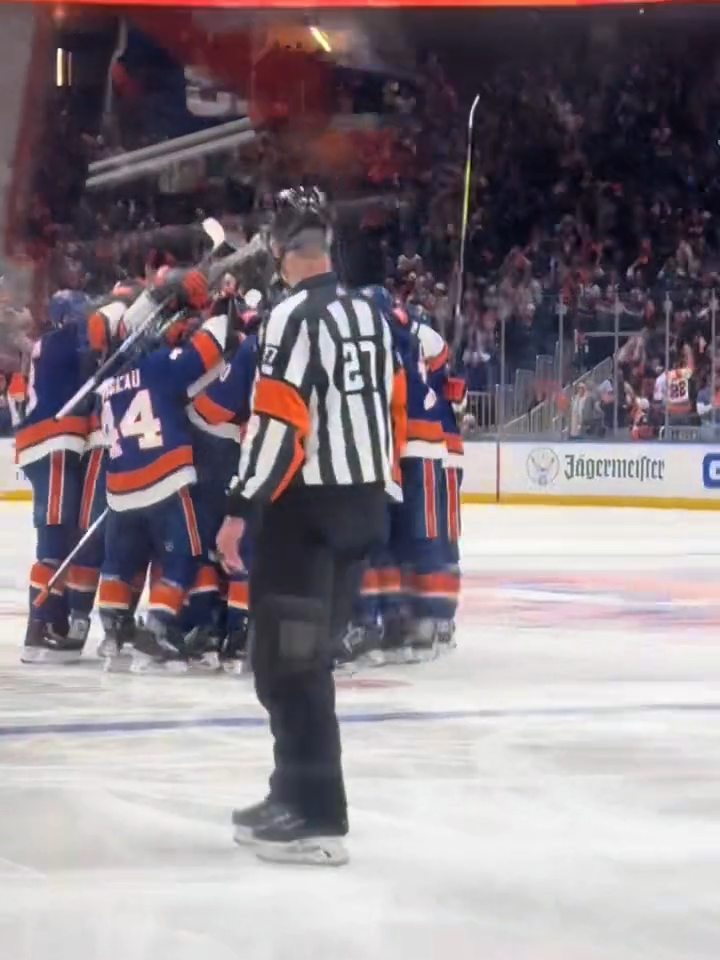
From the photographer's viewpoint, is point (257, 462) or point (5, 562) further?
point (5, 562)

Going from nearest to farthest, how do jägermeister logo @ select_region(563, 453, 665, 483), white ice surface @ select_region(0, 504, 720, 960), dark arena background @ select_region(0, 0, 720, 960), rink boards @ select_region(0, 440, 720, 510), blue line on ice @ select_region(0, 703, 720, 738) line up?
white ice surface @ select_region(0, 504, 720, 960) < dark arena background @ select_region(0, 0, 720, 960) < blue line on ice @ select_region(0, 703, 720, 738) < rink boards @ select_region(0, 440, 720, 510) < jägermeister logo @ select_region(563, 453, 665, 483)

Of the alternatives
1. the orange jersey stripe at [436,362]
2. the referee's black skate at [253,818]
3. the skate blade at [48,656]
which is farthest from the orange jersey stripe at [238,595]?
the referee's black skate at [253,818]

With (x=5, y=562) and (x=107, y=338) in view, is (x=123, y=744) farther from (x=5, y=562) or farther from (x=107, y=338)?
(x=5, y=562)

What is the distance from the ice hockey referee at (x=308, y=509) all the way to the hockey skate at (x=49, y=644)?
9.51 ft

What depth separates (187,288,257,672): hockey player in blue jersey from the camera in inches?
233

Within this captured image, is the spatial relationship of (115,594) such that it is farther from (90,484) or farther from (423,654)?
(423,654)

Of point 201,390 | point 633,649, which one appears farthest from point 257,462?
point 633,649

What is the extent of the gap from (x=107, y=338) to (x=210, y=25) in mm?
17730

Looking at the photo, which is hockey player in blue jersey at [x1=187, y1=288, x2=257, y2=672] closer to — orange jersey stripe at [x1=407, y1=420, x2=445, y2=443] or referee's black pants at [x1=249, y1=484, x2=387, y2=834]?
orange jersey stripe at [x1=407, y1=420, x2=445, y2=443]

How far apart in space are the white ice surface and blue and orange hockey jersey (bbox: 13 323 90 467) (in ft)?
2.36

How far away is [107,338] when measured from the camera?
5.95 m

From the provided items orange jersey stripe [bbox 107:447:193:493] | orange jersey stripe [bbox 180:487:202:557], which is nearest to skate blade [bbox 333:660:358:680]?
orange jersey stripe [bbox 180:487:202:557]

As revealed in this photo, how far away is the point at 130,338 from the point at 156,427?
29 centimetres

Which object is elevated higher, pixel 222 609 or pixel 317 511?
pixel 317 511
